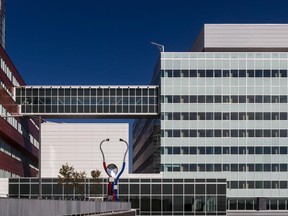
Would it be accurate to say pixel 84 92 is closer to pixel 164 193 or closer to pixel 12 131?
pixel 12 131

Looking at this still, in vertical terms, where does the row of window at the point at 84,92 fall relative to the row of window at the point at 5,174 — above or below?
above

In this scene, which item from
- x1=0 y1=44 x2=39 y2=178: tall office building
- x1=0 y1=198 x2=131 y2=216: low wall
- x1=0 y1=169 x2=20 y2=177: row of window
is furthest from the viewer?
x1=0 y1=169 x2=20 y2=177: row of window

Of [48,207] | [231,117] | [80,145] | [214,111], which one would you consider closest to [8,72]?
[214,111]

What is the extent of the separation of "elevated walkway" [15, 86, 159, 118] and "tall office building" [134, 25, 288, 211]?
3825 millimetres

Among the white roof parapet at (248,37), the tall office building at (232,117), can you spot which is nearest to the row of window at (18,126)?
the tall office building at (232,117)

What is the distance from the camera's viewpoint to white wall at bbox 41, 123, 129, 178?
153250 mm

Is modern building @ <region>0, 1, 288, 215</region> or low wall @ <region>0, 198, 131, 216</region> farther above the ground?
modern building @ <region>0, 1, 288, 215</region>

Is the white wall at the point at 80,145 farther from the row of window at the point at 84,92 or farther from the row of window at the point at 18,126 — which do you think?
the row of window at the point at 84,92

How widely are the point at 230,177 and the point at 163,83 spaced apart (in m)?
17.5

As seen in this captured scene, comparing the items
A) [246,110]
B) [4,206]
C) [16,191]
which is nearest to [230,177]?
[246,110]

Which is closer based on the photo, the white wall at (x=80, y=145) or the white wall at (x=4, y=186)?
the white wall at (x=4, y=186)

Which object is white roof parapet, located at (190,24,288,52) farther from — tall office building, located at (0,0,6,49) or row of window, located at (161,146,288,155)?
tall office building, located at (0,0,6,49)

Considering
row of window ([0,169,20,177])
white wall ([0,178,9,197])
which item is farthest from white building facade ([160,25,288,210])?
white wall ([0,178,9,197])

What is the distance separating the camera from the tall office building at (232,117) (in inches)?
4572
